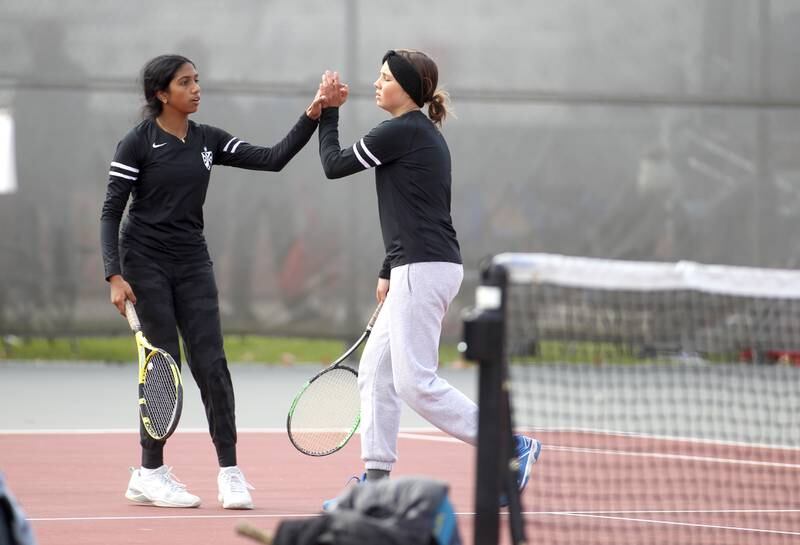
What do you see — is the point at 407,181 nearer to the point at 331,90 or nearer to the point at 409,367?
the point at 331,90

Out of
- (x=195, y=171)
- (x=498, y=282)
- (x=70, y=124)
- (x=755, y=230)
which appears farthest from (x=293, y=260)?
(x=498, y=282)

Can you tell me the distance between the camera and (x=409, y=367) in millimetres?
5324

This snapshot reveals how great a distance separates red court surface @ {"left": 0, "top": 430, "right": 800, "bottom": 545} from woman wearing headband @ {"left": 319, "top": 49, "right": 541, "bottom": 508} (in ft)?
A: 1.43

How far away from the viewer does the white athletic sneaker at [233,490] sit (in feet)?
18.7

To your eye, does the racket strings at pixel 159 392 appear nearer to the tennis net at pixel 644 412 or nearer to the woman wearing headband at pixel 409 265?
the woman wearing headband at pixel 409 265

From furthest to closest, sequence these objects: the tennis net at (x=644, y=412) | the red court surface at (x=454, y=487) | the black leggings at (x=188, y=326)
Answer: the black leggings at (x=188, y=326)
the red court surface at (x=454, y=487)
the tennis net at (x=644, y=412)

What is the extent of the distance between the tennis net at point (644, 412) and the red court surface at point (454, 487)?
2 cm

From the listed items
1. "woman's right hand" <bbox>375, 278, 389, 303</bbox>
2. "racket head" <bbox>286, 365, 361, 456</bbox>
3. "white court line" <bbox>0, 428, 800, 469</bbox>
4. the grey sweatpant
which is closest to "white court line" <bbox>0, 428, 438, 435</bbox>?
"white court line" <bbox>0, 428, 800, 469</bbox>

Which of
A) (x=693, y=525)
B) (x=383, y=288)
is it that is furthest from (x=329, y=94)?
(x=693, y=525)

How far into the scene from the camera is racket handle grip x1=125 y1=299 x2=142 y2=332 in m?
5.62

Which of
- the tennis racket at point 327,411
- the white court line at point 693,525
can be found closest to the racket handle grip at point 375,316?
the tennis racket at point 327,411

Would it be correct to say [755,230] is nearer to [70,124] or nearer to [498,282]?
[70,124]

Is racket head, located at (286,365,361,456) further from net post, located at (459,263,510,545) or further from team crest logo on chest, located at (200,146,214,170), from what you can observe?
net post, located at (459,263,510,545)

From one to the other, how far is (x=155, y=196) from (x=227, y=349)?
617cm
